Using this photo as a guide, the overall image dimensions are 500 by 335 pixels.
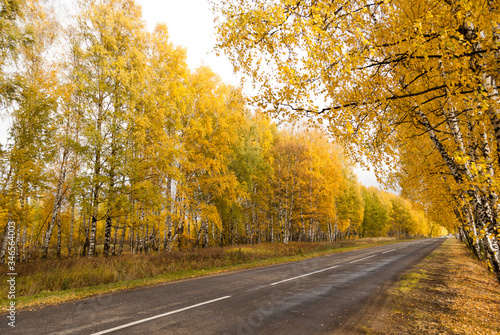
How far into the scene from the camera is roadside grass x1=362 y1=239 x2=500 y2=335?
485 cm

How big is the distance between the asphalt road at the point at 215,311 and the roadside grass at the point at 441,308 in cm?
68

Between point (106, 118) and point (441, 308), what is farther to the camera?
point (106, 118)

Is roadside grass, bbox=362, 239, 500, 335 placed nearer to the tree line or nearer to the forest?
the tree line

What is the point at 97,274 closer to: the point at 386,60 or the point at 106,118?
the point at 106,118

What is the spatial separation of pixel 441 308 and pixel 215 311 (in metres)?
5.81

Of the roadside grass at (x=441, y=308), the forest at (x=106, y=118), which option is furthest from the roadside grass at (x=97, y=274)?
the roadside grass at (x=441, y=308)

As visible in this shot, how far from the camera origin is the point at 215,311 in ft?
18.5

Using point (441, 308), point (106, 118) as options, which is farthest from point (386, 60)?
point (106, 118)

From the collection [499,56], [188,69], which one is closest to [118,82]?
[188,69]

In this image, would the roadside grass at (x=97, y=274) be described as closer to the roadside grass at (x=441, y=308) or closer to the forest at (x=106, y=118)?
the forest at (x=106, y=118)

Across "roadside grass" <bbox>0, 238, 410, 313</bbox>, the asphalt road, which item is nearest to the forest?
"roadside grass" <bbox>0, 238, 410, 313</bbox>

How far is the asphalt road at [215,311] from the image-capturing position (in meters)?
4.68

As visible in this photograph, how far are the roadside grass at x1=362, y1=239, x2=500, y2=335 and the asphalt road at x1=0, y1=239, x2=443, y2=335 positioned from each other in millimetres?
682

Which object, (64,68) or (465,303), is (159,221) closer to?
(64,68)
